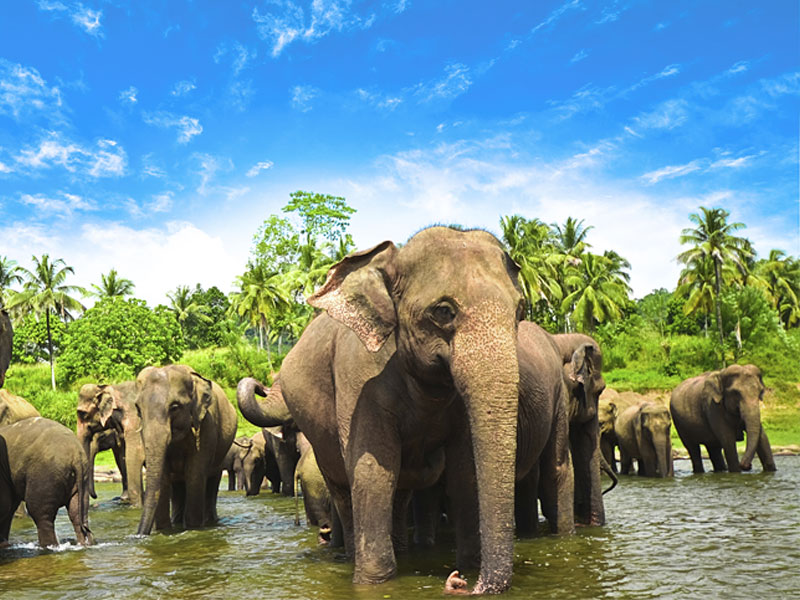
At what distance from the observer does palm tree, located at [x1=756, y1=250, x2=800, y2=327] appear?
70.9 metres

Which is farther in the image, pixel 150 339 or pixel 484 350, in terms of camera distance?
pixel 150 339

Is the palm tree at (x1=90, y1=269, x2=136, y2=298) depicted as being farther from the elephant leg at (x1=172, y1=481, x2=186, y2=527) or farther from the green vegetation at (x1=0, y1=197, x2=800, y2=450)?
the elephant leg at (x1=172, y1=481, x2=186, y2=527)

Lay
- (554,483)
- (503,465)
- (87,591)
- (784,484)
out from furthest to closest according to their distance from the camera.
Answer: (784,484) < (554,483) < (87,591) < (503,465)

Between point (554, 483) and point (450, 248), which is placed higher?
point (450, 248)

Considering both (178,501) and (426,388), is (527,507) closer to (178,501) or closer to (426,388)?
(426,388)

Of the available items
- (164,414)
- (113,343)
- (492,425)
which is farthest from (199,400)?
(113,343)

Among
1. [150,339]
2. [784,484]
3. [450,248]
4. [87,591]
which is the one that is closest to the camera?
[450,248]

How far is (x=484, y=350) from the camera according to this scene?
16.3ft

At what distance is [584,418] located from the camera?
9.31m

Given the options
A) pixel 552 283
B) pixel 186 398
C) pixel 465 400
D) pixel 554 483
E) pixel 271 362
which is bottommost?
pixel 554 483

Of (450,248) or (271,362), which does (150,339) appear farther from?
(450,248)

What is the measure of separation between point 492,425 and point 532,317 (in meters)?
57.8

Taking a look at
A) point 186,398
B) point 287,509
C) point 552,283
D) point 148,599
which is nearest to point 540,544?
point 148,599

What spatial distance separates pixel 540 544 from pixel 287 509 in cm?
704
